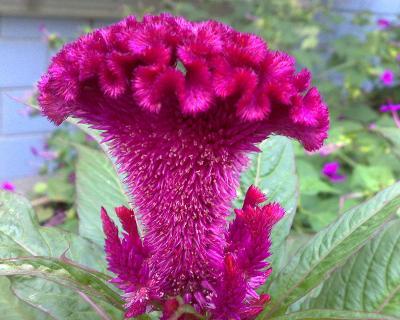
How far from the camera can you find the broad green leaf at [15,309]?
0.84 metres

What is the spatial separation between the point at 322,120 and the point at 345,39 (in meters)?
3.56

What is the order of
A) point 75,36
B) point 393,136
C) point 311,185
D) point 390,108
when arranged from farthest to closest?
point 75,36 < point 390,108 < point 311,185 < point 393,136

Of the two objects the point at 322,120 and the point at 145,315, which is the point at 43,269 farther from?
the point at 322,120

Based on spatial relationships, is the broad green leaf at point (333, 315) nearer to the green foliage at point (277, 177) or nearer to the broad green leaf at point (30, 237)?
the green foliage at point (277, 177)

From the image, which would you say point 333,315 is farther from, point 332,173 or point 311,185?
point 332,173

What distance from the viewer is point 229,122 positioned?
24.4 inches

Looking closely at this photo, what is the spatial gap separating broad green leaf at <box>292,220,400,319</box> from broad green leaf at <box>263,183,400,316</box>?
7 cm

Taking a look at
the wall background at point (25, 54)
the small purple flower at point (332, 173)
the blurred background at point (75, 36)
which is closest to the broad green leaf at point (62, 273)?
the small purple flower at point (332, 173)

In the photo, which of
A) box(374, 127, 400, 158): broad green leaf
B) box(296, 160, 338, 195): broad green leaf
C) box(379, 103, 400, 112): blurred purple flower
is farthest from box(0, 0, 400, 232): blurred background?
box(374, 127, 400, 158): broad green leaf

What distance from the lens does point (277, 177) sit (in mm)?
1075

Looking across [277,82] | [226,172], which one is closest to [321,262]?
[226,172]

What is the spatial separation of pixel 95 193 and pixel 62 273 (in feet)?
1.33

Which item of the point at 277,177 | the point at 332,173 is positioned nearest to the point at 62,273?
the point at 277,177

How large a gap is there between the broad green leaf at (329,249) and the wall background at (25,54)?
9.14ft
